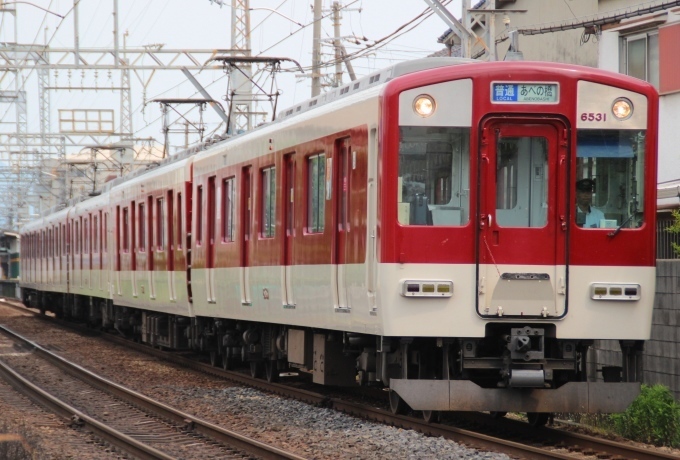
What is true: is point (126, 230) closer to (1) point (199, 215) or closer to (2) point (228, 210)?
(1) point (199, 215)

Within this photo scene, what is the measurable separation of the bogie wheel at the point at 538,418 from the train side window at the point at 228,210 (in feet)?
19.2

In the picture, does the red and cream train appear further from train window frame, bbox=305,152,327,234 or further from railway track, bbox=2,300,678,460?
train window frame, bbox=305,152,327,234

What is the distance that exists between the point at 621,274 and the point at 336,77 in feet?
75.7

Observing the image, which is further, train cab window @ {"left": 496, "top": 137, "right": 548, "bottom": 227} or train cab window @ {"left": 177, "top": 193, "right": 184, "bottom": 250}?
train cab window @ {"left": 177, "top": 193, "right": 184, "bottom": 250}

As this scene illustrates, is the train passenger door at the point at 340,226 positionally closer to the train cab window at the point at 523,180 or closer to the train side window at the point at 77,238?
the train cab window at the point at 523,180

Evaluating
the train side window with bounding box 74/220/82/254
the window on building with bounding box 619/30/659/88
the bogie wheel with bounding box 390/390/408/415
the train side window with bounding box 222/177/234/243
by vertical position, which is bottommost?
the bogie wheel with bounding box 390/390/408/415

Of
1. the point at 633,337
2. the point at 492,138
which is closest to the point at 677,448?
the point at 633,337

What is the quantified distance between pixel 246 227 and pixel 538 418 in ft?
17.5

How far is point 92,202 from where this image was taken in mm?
28844

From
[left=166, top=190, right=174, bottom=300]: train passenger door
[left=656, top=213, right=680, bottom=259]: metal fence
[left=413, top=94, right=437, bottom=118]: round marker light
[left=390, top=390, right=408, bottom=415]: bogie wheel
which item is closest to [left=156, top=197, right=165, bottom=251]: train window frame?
[left=166, top=190, right=174, bottom=300]: train passenger door

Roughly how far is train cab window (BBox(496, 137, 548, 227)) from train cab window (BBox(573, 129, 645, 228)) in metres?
0.32

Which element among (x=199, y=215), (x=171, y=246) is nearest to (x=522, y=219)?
(x=199, y=215)

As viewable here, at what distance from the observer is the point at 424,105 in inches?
387

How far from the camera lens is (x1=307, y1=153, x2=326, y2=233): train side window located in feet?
38.8
